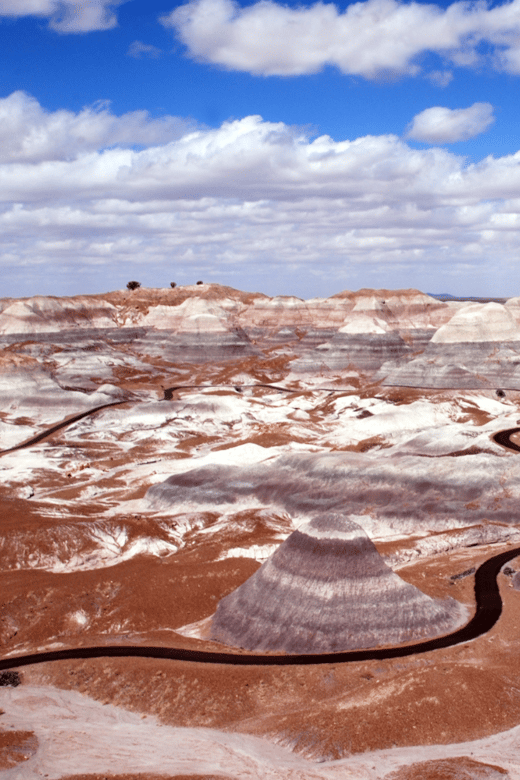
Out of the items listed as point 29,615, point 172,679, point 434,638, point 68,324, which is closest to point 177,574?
point 29,615

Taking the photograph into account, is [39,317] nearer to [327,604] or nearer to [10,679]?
[10,679]

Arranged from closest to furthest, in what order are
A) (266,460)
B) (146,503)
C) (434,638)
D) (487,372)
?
(434,638)
(146,503)
(266,460)
(487,372)

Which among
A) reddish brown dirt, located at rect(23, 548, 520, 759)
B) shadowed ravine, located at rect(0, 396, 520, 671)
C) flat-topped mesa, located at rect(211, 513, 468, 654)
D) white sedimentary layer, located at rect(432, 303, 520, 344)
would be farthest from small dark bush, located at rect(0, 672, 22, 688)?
white sedimentary layer, located at rect(432, 303, 520, 344)

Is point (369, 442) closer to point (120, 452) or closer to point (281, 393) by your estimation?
point (120, 452)

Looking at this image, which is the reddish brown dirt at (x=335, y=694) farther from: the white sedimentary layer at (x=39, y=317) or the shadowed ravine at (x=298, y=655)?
the white sedimentary layer at (x=39, y=317)

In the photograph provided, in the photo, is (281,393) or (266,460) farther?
(281,393)

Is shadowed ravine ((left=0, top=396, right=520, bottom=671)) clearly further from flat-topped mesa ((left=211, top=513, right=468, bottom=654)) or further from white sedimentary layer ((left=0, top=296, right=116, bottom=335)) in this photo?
white sedimentary layer ((left=0, top=296, right=116, bottom=335))

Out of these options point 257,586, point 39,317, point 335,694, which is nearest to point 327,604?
point 257,586

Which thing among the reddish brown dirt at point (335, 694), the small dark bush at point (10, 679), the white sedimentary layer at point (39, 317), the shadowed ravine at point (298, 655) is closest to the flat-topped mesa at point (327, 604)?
the shadowed ravine at point (298, 655)
